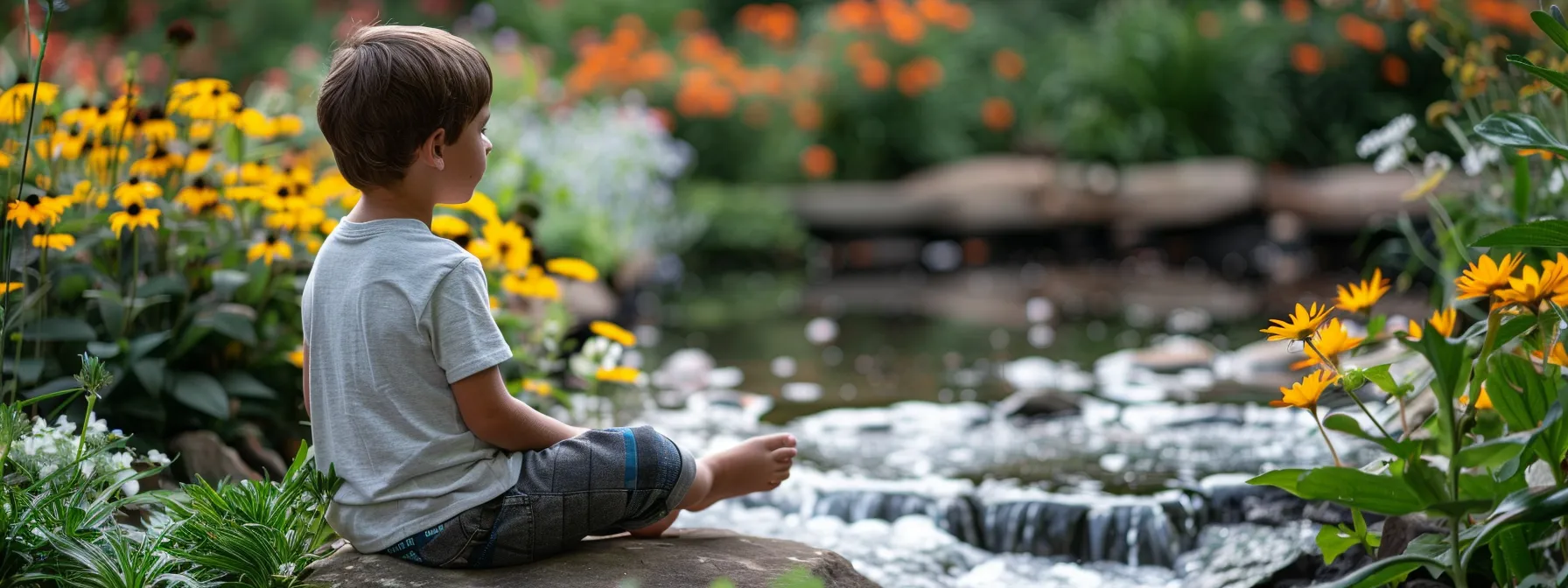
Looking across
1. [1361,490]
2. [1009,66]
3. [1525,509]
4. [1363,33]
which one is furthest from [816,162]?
[1525,509]

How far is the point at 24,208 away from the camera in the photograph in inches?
86.4

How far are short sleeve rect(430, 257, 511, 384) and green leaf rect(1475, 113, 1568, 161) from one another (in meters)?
1.37

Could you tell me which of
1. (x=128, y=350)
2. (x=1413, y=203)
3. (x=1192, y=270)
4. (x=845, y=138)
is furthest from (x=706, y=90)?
(x=128, y=350)

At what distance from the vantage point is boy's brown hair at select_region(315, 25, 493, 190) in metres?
1.86

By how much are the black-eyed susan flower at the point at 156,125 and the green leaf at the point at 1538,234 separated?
246 centimetres

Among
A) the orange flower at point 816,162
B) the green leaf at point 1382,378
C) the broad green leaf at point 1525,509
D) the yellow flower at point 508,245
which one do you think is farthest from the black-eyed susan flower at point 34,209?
the orange flower at point 816,162

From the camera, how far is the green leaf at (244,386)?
2.78m

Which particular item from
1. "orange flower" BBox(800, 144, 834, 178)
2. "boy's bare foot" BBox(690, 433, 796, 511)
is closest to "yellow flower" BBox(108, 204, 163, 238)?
"boy's bare foot" BBox(690, 433, 796, 511)

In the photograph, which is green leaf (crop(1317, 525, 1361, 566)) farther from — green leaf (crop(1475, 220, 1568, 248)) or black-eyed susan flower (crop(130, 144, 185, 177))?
black-eyed susan flower (crop(130, 144, 185, 177))

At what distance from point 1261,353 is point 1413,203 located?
98.6 inches

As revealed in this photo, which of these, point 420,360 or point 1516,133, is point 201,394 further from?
point 1516,133

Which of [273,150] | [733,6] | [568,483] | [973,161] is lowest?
[568,483]

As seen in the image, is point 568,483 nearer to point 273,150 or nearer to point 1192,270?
point 273,150

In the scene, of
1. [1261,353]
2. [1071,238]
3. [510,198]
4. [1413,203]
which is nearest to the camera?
[510,198]
